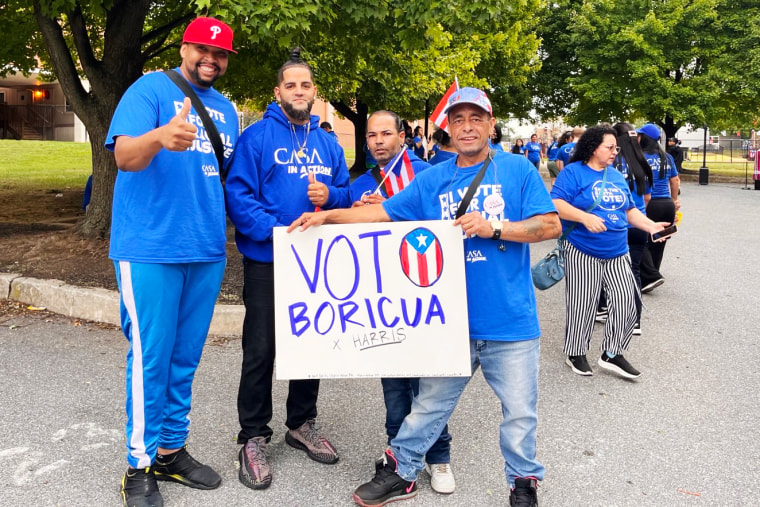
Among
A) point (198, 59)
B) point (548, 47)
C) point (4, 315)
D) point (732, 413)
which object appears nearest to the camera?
point (198, 59)

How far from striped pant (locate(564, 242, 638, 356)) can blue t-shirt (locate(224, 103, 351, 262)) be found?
8.22ft

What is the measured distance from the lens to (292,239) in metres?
3.16

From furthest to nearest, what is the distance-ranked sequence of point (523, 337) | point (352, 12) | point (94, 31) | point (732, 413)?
point (94, 31), point (352, 12), point (732, 413), point (523, 337)

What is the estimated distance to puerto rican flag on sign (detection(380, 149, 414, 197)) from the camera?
361 centimetres

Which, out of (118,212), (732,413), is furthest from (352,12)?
(732,413)

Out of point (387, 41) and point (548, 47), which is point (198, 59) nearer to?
point (387, 41)

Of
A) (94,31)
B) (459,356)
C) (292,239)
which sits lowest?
(459,356)

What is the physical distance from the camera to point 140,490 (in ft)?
9.82

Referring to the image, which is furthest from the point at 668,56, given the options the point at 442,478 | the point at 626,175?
the point at 442,478

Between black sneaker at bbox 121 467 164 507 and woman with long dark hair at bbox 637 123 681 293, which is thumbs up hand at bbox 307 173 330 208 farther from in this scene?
woman with long dark hair at bbox 637 123 681 293

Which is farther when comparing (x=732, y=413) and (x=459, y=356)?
(x=732, y=413)

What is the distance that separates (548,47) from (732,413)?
102 ft

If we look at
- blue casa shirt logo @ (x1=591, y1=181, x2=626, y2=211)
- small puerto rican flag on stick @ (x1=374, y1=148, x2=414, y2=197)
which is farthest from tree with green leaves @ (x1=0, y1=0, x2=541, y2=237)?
small puerto rican flag on stick @ (x1=374, y1=148, x2=414, y2=197)

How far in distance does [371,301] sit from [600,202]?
255cm
